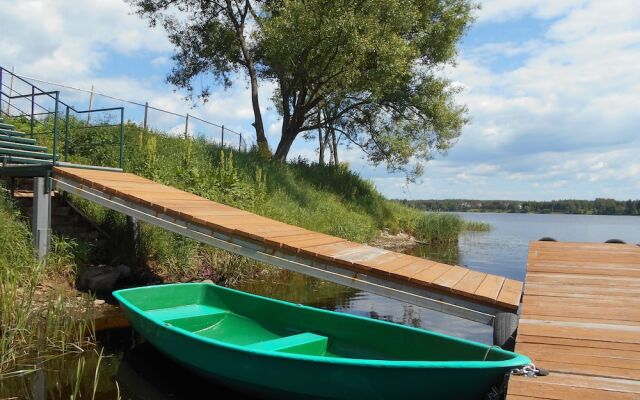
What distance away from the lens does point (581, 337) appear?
173 inches

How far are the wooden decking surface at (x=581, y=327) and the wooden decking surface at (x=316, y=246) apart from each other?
19.3 inches

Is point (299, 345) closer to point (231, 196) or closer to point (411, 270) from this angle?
point (411, 270)

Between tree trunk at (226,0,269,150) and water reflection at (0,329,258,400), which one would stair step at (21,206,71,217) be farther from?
tree trunk at (226,0,269,150)

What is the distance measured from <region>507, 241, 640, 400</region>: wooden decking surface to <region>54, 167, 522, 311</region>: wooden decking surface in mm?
490

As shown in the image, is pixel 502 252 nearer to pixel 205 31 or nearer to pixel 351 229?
pixel 351 229

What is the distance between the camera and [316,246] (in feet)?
23.0

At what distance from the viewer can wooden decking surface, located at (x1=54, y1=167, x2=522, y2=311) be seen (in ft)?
19.2

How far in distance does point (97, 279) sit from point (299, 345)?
4.84m

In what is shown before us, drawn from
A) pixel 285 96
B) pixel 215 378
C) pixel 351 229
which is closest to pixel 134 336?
pixel 215 378

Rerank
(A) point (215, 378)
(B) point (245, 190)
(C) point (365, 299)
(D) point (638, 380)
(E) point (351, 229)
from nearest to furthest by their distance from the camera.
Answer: (D) point (638, 380), (A) point (215, 378), (C) point (365, 299), (B) point (245, 190), (E) point (351, 229)

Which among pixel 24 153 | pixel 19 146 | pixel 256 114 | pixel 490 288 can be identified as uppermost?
pixel 256 114

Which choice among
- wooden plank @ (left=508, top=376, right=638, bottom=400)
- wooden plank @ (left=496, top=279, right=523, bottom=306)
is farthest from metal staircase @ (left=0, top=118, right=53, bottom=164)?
wooden plank @ (left=508, top=376, right=638, bottom=400)

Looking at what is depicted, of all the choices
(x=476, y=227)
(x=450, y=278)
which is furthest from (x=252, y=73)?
(x=476, y=227)

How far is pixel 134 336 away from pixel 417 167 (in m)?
19.9
